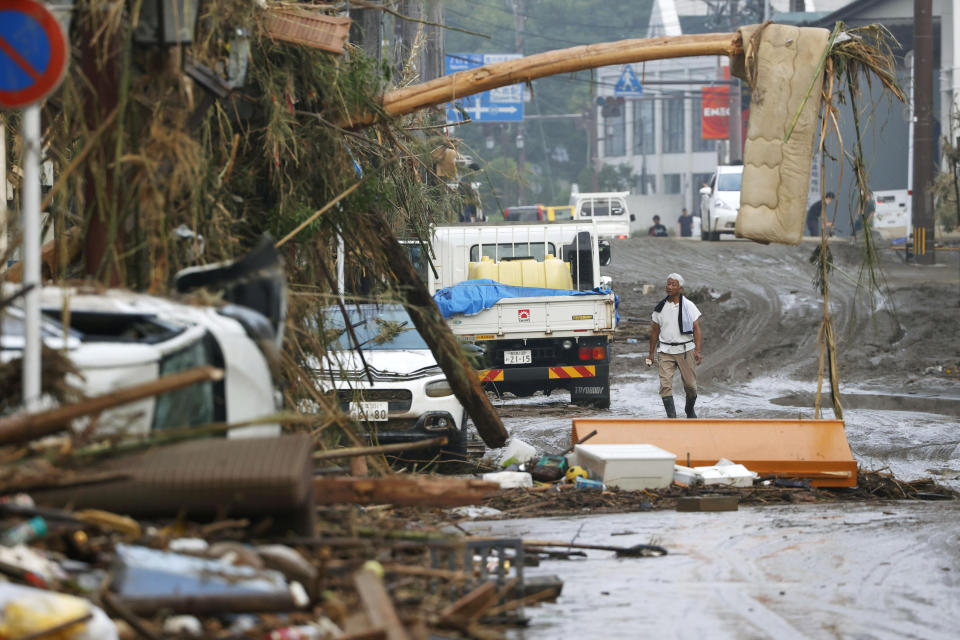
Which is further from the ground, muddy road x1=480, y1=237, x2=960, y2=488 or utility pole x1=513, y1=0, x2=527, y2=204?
utility pole x1=513, y1=0, x2=527, y2=204

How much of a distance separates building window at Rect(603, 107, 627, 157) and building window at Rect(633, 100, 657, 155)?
109 centimetres

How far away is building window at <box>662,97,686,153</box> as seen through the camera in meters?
84.5

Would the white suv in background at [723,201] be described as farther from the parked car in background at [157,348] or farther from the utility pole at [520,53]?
the parked car in background at [157,348]

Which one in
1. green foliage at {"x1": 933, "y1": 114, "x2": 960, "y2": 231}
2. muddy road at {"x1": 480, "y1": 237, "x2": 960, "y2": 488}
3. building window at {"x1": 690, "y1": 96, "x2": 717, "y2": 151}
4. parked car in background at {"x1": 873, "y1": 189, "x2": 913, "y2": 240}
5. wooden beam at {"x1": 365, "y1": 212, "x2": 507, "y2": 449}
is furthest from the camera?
building window at {"x1": 690, "y1": 96, "x2": 717, "y2": 151}

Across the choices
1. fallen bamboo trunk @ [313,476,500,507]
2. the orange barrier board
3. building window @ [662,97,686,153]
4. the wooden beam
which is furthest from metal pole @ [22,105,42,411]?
building window @ [662,97,686,153]

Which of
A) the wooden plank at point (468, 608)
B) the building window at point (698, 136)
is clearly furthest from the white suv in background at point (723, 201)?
the building window at point (698, 136)

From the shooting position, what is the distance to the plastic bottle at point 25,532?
4.76 m

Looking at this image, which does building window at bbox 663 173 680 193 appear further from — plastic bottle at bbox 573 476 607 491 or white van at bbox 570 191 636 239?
plastic bottle at bbox 573 476 607 491

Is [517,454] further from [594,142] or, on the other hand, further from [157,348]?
[594,142]

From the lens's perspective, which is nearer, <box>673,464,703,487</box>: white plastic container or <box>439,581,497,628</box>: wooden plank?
<box>439,581,497,628</box>: wooden plank

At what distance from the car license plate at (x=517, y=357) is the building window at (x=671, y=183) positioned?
6961 cm

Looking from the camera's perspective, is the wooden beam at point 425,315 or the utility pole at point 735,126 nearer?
the wooden beam at point 425,315

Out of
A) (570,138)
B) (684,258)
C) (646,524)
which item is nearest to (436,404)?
(646,524)

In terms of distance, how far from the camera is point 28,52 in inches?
221
